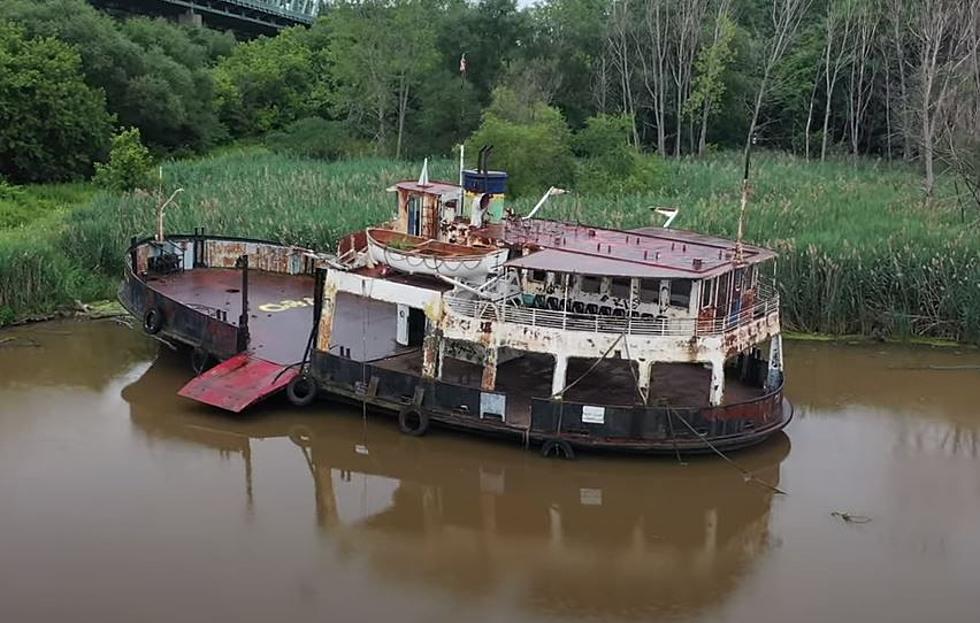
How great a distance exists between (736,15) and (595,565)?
44565 millimetres

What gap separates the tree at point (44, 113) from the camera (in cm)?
3375

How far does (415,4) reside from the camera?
44.4 metres

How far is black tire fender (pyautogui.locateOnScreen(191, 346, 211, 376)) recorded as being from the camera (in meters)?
18.3

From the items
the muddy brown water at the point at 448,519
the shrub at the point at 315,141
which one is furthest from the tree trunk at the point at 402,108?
the muddy brown water at the point at 448,519

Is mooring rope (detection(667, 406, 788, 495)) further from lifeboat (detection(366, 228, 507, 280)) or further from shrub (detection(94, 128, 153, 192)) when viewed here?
shrub (detection(94, 128, 153, 192))

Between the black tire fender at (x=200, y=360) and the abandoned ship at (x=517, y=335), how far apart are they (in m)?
0.04

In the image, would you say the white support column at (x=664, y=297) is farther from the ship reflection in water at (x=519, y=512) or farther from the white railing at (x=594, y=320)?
the ship reflection in water at (x=519, y=512)

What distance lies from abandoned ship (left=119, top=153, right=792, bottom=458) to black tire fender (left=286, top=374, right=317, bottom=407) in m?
0.02

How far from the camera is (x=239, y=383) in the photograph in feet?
55.2

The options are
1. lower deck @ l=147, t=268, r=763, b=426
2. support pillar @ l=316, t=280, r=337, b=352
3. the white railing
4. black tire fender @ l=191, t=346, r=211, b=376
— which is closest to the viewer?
the white railing

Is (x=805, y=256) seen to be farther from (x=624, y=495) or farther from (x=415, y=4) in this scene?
(x=415, y=4)

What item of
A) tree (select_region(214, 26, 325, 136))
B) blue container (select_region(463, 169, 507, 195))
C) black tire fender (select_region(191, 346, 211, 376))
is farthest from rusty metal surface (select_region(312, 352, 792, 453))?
tree (select_region(214, 26, 325, 136))

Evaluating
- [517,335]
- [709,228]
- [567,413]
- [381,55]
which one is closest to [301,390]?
[517,335]

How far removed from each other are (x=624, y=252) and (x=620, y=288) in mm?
814
